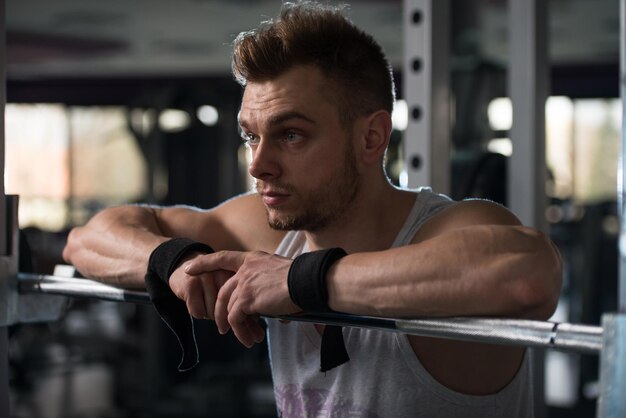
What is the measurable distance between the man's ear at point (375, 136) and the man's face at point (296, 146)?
0.06m

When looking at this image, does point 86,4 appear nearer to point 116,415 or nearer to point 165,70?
point 165,70

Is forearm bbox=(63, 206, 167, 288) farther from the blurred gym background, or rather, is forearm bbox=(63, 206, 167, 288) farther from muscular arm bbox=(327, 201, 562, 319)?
muscular arm bbox=(327, 201, 562, 319)

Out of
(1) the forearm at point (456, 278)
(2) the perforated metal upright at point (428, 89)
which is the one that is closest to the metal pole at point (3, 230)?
(1) the forearm at point (456, 278)

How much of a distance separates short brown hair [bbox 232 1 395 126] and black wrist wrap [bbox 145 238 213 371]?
0.96ft

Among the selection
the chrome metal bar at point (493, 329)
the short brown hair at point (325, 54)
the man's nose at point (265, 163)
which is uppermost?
the short brown hair at point (325, 54)

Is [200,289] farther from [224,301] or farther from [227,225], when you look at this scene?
[227,225]

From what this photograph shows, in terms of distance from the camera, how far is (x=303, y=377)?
4.37 ft

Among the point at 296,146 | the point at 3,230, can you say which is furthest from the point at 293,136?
the point at 3,230

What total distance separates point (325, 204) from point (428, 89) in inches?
18.8

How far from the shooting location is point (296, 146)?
122 cm

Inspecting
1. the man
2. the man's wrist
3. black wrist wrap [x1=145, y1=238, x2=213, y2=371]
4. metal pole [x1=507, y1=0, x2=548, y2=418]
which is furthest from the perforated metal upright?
the man's wrist

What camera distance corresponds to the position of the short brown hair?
1.26 m

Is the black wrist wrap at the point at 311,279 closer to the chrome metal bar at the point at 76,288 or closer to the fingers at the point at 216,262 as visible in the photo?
the fingers at the point at 216,262

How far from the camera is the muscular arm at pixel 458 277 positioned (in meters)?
0.92
